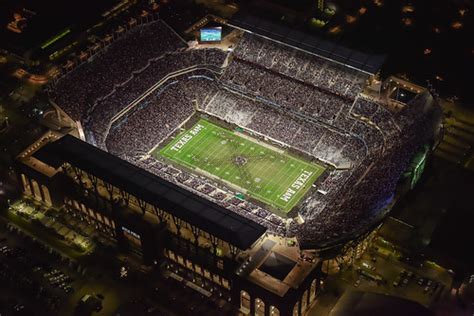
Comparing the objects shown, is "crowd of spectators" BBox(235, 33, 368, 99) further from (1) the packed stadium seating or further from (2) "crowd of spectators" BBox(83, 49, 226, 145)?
(2) "crowd of spectators" BBox(83, 49, 226, 145)

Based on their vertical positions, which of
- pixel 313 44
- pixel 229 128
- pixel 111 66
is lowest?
pixel 229 128

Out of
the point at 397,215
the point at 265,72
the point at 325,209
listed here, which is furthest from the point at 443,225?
the point at 265,72

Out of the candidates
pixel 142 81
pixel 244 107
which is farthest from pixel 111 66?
pixel 244 107

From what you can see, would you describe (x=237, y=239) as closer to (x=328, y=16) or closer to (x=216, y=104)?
(x=216, y=104)

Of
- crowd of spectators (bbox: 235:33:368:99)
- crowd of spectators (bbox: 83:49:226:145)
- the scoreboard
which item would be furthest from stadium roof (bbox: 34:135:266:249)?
crowd of spectators (bbox: 235:33:368:99)

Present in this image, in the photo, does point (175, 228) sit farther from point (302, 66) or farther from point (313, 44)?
point (313, 44)

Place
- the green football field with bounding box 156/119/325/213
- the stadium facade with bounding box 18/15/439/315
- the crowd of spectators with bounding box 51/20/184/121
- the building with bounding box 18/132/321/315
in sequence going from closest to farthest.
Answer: the building with bounding box 18/132/321/315, the stadium facade with bounding box 18/15/439/315, the green football field with bounding box 156/119/325/213, the crowd of spectators with bounding box 51/20/184/121

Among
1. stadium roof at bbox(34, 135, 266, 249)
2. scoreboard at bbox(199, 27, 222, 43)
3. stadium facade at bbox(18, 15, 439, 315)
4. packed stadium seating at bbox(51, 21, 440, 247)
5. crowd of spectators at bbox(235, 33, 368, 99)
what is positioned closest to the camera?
stadium roof at bbox(34, 135, 266, 249)
